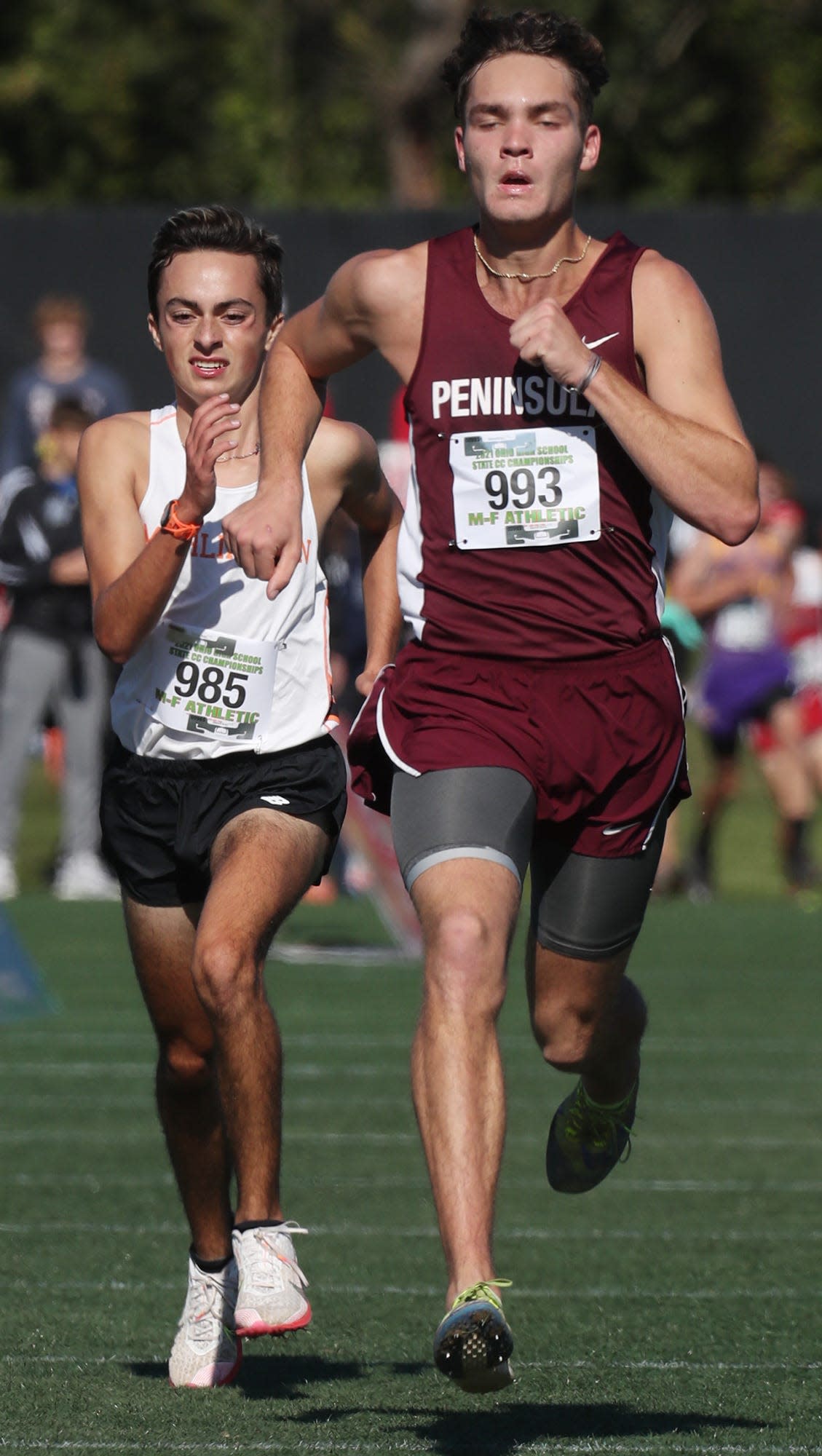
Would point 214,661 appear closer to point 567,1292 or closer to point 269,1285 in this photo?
point 269,1285

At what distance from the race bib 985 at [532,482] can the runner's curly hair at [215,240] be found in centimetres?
81

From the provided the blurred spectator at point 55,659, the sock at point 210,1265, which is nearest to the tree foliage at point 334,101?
the blurred spectator at point 55,659

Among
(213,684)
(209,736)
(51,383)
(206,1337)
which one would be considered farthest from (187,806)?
(51,383)

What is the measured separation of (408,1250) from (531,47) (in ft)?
10.7

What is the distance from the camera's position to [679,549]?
1872 cm

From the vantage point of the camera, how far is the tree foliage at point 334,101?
31.2m

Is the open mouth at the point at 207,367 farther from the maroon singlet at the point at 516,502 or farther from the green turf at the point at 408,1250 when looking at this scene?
the green turf at the point at 408,1250

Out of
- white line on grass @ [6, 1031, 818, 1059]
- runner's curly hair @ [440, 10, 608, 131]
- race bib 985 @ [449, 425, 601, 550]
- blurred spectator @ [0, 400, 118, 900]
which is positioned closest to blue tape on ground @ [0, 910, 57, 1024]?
white line on grass @ [6, 1031, 818, 1059]

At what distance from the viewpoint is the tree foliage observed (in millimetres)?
31203

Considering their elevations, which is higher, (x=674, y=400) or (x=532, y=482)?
(x=674, y=400)

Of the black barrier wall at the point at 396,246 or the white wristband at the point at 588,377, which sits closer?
the white wristband at the point at 588,377

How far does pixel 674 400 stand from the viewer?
490cm

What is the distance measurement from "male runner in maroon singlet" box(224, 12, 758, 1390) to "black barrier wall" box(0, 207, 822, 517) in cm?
1515

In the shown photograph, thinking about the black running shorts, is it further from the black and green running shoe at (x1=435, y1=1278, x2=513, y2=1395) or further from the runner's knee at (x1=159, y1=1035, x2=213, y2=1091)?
the black and green running shoe at (x1=435, y1=1278, x2=513, y2=1395)
